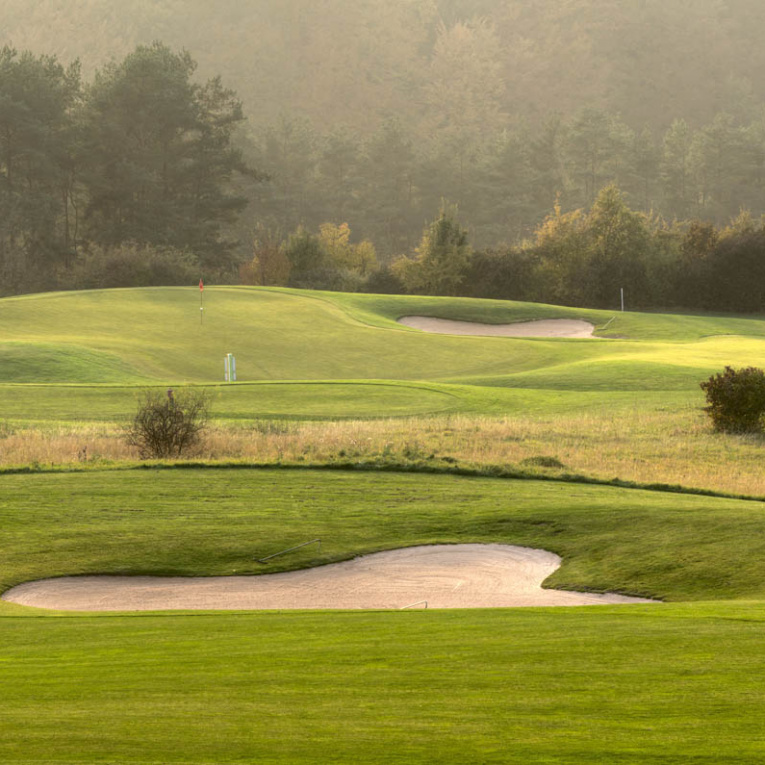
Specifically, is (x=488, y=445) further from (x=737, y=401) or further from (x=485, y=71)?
(x=485, y=71)

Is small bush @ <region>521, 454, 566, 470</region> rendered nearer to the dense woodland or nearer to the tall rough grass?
the tall rough grass

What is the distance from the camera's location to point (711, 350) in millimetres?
41594

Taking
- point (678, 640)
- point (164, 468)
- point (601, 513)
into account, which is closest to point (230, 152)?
point (164, 468)

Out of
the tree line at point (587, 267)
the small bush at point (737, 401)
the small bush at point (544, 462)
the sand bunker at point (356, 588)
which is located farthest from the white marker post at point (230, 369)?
the tree line at point (587, 267)

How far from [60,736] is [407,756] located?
1.47 metres

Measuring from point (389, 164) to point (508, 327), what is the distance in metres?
78.7

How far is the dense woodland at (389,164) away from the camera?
70250 millimetres

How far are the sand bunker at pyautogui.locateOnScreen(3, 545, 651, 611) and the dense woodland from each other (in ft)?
183

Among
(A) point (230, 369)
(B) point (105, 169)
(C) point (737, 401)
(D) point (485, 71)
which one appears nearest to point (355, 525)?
(C) point (737, 401)

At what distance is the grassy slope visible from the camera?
1190 inches

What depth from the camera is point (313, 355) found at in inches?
1534

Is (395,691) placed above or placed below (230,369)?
below

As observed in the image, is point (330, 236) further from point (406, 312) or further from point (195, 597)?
point (195, 597)

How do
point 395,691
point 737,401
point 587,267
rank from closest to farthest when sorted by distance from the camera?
point 395,691
point 737,401
point 587,267
